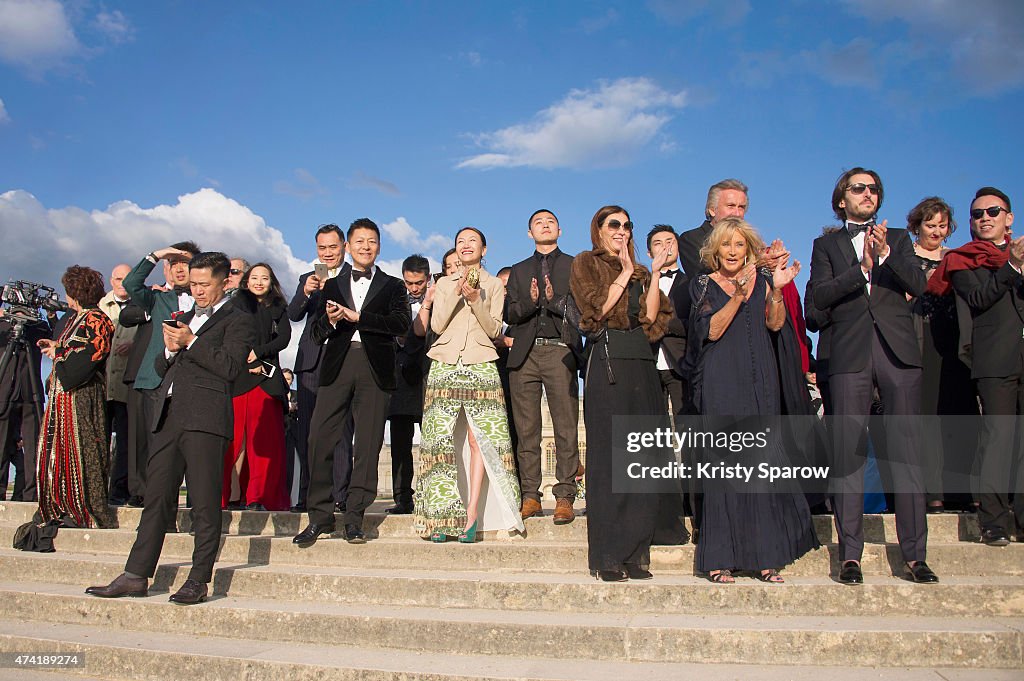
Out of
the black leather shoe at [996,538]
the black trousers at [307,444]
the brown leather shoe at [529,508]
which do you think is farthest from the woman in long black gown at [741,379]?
the black trousers at [307,444]

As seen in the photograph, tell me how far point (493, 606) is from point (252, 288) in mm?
4140

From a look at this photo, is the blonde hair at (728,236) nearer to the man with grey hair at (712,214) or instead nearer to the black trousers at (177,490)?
the man with grey hair at (712,214)

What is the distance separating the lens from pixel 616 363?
5199mm

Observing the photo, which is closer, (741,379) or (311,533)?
(741,379)

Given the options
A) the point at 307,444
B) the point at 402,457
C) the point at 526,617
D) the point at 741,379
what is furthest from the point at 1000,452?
the point at 307,444

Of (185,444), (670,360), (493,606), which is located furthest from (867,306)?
(185,444)

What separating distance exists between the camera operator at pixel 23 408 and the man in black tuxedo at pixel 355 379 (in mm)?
4436

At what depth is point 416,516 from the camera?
5.94m

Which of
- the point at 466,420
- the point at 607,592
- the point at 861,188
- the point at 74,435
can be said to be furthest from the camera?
the point at 74,435

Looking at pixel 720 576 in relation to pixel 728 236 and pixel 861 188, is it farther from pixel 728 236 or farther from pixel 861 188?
pixel 861 188

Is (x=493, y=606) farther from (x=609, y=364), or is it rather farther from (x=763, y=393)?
(x=763, y=393)

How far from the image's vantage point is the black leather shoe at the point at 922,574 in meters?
4.43

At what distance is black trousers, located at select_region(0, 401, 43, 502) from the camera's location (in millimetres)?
8523

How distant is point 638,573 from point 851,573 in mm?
1221
